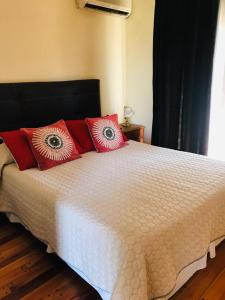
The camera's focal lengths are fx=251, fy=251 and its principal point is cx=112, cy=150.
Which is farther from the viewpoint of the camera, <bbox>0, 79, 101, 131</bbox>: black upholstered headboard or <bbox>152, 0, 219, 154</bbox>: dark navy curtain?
<bbox>152, 0, 219, 154</bbox>: dark navy curtain

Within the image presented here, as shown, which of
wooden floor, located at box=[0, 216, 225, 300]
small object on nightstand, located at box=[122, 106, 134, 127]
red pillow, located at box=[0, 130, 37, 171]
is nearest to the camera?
wooden floor, located at box=[0, 216, 225, 300]

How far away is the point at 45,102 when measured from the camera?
106 inches

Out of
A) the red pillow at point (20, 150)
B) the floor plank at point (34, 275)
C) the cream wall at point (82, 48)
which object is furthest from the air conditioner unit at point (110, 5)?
the floor plank at point (34, 275)

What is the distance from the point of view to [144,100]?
344cm

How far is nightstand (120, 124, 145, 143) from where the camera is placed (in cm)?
324

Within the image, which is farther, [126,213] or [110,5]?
[110,5]

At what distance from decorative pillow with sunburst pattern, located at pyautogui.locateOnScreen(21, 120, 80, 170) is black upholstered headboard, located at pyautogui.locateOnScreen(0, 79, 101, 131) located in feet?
1.16

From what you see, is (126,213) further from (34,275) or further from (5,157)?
(5,157)

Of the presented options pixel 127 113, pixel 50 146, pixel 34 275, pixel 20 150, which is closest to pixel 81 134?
pixel 50 146

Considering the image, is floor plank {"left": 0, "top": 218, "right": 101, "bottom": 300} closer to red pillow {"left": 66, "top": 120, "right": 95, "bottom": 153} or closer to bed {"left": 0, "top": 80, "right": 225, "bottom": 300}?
bed {"left": 0, "top": 80, "right": 225, "bottom": 300}

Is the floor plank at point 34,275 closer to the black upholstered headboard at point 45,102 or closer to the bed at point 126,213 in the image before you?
the bed at point 126,213

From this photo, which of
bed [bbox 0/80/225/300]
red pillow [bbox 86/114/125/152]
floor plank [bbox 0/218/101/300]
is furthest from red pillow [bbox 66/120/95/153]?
floor plank [bbox 0/218/101/300]

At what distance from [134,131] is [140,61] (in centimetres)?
94

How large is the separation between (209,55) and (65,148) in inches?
70.3
